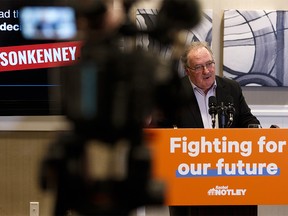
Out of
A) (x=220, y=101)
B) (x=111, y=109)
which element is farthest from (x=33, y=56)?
(x=111, y=109)

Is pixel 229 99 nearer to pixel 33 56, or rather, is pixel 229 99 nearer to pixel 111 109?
pixel 33 56

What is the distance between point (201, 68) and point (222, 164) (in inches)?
22.8

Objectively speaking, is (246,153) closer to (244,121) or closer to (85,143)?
(244,121)

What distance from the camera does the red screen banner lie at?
157 inches

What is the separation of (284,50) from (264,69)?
20 cm

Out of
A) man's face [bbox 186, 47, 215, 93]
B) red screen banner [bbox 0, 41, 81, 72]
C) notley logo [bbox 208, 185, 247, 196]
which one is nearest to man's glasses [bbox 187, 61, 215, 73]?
man's face [bbox 186, 47, 215, 93]

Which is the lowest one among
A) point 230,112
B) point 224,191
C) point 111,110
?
point 224,191

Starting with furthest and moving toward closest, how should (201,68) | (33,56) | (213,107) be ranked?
(33,56)
(201,68)
(213,107)

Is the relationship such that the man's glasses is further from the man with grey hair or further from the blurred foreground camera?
the blurred foreground camera

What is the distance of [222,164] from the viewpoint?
99.7 inches

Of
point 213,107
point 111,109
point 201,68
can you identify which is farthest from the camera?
point 201,68

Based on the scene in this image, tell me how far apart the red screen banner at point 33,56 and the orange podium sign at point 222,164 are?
1.65 m

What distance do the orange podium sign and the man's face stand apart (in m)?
0.41

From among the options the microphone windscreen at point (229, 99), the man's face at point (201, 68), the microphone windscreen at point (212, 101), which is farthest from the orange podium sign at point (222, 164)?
the man's face at point (201, 68)
